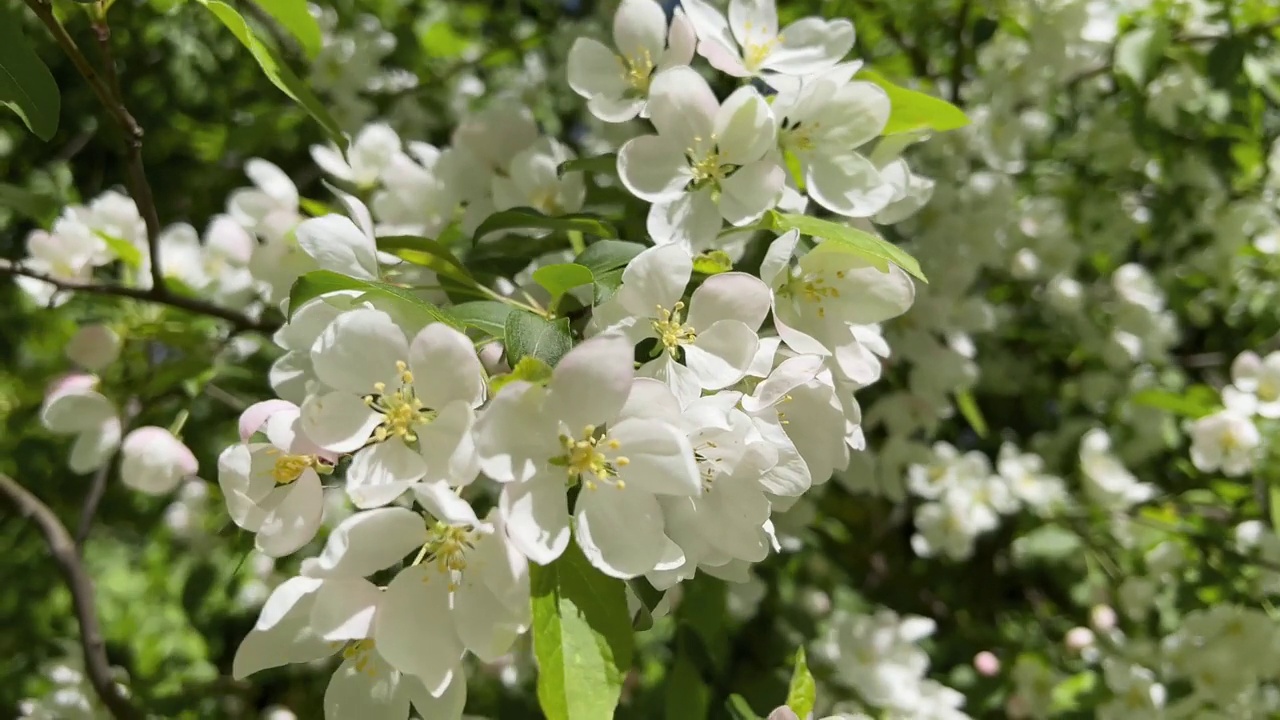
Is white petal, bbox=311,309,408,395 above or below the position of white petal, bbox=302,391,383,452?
above

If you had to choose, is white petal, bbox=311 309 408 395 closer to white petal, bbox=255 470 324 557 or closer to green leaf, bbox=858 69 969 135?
white petal, bbox=255 470 324 557

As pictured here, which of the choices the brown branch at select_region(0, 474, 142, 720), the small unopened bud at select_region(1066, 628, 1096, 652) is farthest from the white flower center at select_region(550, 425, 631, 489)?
the small unopened bud at select_region(1066, 628, 1096, 652)

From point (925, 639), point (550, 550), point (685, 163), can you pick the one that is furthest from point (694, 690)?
point (925, 639)

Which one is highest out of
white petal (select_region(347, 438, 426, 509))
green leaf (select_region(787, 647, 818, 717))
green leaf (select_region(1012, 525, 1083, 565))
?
white petal (select_region(347, 438, 426, 509))

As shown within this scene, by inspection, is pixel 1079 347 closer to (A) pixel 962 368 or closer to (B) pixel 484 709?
(A) pixel 962 368

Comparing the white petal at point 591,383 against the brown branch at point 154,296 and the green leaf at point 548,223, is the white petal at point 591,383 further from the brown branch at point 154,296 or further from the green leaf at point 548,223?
the brown branch at point 154,296

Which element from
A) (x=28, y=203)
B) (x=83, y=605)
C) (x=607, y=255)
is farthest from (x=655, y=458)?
(x=83, y=605)
